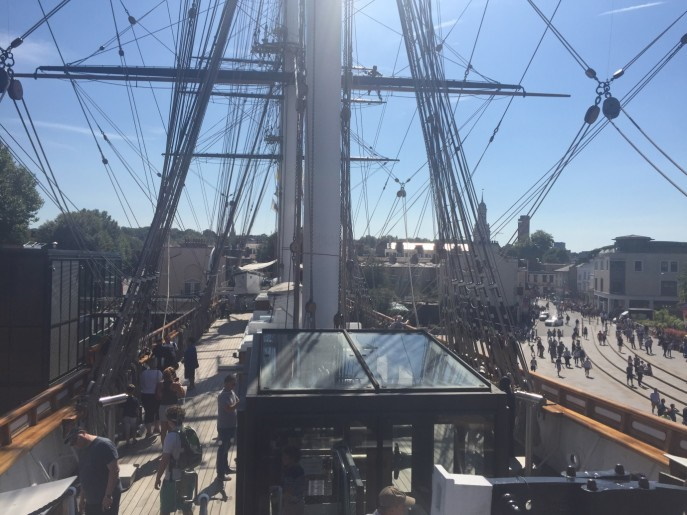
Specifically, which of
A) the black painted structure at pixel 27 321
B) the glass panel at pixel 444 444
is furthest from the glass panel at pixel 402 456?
the black painted structure at pixel 27 321

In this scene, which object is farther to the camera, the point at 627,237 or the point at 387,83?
the point at 627,237

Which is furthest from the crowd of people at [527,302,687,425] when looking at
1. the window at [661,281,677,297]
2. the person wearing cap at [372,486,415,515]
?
the person wearing cap at [372,486,415,515]

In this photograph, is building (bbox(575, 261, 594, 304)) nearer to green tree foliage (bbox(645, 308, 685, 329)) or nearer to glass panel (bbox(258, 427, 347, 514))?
green tree foliage (bbox(645, 308, 685, 329))

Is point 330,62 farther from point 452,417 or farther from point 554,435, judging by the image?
point 452,417

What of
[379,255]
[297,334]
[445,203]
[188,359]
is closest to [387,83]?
[445,203]

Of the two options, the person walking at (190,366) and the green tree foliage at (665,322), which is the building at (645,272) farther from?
the person walking at (190,366)

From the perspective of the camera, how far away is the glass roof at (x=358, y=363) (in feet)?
13.0

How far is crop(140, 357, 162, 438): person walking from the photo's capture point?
27.8ft

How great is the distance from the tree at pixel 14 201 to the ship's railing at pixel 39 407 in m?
29.1

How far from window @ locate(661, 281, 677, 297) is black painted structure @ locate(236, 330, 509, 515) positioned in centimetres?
6682

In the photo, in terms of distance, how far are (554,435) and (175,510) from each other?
13.6ft

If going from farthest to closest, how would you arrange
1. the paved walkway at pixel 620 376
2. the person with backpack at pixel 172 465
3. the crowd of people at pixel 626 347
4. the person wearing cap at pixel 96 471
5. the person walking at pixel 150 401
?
the crowd of people at pixel 626 347 → the paved walkway at pixel 620 376 → the person walking at pixel 150 401 → the person with backpack at pixel 172 465 → the person wearing cap at pixel 96 471

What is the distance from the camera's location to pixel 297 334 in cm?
501

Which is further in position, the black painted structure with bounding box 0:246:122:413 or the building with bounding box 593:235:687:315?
the building with bounding box 593:235:687:315
